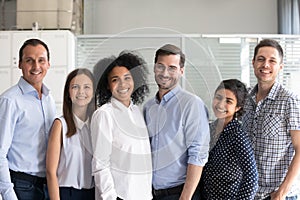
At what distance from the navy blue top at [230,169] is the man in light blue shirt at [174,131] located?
0.09 meters

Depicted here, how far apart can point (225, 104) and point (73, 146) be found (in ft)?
2.14

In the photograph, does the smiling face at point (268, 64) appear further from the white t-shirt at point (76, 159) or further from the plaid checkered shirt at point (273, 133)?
the white t-shirt at point (76, 159)

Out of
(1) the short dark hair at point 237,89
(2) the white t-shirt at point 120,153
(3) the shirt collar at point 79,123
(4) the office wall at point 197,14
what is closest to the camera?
(2) the white t-shirt at point 120,153

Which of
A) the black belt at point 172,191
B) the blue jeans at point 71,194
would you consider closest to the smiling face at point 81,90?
the blue jeans at point 71,194

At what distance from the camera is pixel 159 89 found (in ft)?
5.96

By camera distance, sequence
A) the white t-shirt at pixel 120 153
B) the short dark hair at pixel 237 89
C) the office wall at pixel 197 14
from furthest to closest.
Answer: the office wall at pixel 197 14 < the short dark hair at pixel 237 89 < the white t-shirt at pixel 120 153

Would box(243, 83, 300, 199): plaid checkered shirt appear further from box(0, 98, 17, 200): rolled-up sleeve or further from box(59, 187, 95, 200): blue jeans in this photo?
box(0, 98, 17, 200): rolled-up sleeve

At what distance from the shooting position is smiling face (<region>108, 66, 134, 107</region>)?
1757 mm

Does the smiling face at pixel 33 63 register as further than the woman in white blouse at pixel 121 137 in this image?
Yes

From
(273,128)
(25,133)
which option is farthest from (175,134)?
(25,133)

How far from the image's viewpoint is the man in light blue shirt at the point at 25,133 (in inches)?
72.3

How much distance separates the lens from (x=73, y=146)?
1830 mm

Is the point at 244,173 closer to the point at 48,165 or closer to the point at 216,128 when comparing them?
the point at 216,128

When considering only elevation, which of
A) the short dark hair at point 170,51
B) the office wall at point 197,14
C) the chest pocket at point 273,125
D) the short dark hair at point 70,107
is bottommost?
the chest pocket at point 273,125
